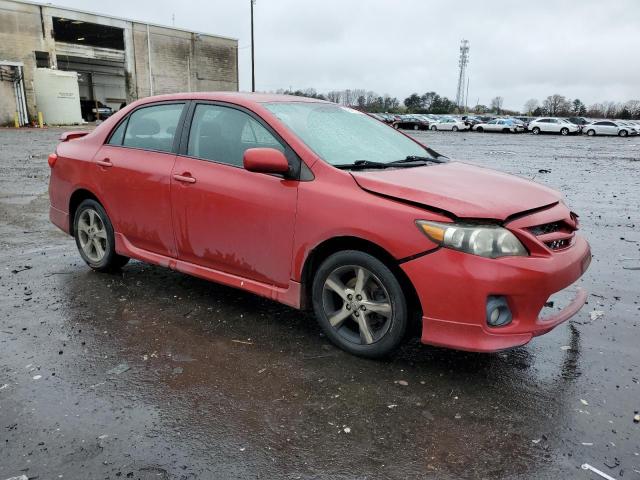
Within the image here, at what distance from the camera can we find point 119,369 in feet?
11.2

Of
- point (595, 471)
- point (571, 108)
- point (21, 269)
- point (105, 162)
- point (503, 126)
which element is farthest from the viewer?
point (571, 108)

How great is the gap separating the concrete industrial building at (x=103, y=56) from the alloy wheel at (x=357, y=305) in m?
38.3

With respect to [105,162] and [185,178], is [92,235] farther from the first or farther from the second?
[185,178]

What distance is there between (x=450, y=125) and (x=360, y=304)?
170ft

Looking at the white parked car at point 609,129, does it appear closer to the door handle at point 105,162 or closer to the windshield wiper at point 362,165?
the windshield wiper at point 362,165

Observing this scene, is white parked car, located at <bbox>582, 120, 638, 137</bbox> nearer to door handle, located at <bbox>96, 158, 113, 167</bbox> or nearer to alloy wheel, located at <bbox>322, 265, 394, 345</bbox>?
door handle, located at <bbox>96, 158, 113, 167</bbox>

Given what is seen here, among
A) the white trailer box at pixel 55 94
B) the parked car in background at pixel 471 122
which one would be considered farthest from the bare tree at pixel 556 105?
the white trailer box at pixel 55 94

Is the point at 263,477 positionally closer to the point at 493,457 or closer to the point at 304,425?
the point at 304,425

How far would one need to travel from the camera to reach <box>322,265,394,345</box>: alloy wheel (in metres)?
3.43

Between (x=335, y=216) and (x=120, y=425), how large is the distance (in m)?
1.70

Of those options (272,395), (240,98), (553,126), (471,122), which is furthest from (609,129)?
→ (272,395)

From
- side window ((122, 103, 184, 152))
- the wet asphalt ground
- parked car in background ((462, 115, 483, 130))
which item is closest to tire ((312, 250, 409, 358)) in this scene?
the wet asphalt ground

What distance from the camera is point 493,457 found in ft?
8.56

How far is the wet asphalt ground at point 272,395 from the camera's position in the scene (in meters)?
2.56
